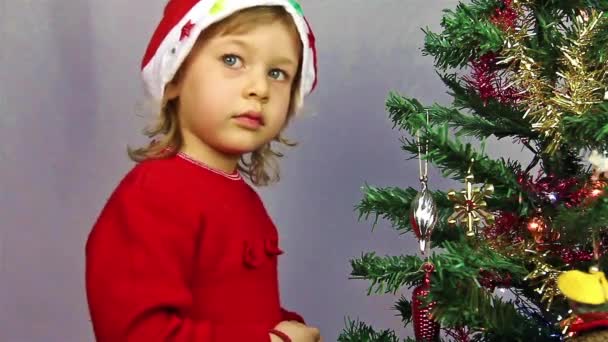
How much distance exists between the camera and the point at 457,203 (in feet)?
2.52

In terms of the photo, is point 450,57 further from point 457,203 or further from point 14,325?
point 14,325

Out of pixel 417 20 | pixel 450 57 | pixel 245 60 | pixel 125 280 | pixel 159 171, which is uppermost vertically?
pixel 417 20

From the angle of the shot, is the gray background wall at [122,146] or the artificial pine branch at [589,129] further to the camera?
the gray background wall at [122,146]

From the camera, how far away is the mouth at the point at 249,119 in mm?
790

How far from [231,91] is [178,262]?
181mm

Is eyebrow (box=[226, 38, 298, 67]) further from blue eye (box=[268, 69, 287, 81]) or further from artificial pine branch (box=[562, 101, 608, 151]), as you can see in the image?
artificial pine branch (box=[562, 101, 608, 151])

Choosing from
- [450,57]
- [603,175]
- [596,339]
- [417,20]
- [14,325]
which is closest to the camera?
[596,339]

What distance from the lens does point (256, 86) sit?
0.79m

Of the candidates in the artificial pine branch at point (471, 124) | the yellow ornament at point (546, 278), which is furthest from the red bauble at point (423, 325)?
the artificial pine branch at point (471, 124)

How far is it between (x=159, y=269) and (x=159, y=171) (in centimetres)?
11

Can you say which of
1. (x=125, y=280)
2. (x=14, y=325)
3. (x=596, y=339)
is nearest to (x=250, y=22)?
(x=125, y=280)

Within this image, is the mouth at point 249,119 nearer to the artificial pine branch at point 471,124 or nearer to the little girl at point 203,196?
the little girl at point 203,196

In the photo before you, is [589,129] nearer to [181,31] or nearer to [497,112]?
[497,112]

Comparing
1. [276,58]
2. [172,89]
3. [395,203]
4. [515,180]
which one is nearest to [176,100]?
[172,89]
